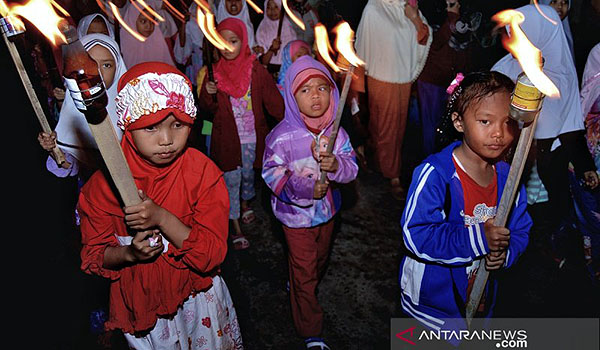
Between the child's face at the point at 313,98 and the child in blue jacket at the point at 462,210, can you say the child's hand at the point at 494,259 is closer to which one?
the child in blue jacket at the point at 462,210

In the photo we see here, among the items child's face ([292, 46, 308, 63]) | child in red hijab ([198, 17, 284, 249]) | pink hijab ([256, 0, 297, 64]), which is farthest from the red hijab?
pink hijab ([256, 0, 297, 64])

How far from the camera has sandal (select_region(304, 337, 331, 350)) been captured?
383 cm

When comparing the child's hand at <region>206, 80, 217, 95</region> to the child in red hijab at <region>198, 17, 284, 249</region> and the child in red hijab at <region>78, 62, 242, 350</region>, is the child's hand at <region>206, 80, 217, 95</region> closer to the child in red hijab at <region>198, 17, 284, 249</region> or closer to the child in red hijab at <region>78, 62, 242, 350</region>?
the child in red hijab at <region>198, 17, 284, 249</region>

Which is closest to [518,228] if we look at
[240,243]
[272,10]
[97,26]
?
[240,243]

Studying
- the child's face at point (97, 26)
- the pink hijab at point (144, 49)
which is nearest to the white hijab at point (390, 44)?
the pink hijab at point (144, 49)

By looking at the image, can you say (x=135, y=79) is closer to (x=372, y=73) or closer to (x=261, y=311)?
(x=261, y=311)

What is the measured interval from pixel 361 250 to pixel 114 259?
11.0 ft

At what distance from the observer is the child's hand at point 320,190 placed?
3.50 meters

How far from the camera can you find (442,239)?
8.26 ft

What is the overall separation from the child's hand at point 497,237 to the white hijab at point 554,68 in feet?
8.43

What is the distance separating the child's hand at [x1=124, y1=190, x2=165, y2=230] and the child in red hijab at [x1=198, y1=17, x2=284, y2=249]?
3114 mm

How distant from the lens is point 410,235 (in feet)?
8.61

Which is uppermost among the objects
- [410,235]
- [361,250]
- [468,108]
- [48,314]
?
[468,108]

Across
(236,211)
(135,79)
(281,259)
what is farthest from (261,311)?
(135,79)
